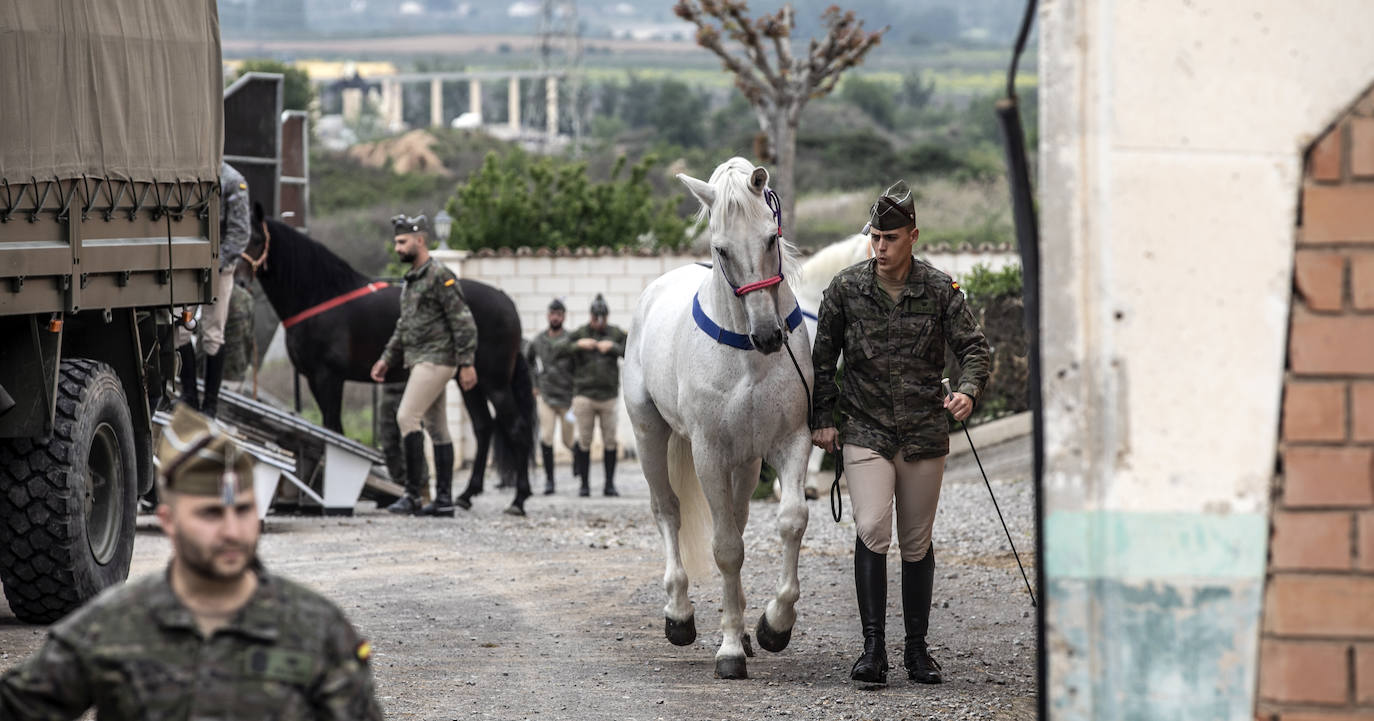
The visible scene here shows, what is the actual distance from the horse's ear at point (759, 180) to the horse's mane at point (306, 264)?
831 centimetres

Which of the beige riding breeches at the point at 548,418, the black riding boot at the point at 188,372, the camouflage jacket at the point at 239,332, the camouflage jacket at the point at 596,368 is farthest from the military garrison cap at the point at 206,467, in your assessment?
the beige riding breeches at the point at 548,418

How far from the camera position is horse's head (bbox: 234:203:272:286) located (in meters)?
13.9

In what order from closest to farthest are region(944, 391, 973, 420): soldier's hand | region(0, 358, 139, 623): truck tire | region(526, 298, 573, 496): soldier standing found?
region(944, 391, 973, 420): soldier's hand → region(0, 358, 139, 623): truck tire → region(526, 298, 573, 496): soldier standing

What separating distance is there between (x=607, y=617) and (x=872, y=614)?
7.03ft

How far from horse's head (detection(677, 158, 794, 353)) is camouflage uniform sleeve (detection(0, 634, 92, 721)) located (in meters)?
3.74

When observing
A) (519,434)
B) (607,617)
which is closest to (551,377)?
(519,434)

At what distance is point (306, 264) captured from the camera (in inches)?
563

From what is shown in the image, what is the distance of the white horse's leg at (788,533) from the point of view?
6523 millimetres

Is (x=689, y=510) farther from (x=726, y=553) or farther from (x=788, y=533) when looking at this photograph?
(x=788, y=533)

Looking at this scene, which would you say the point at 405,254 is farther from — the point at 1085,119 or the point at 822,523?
the point at 1085,119

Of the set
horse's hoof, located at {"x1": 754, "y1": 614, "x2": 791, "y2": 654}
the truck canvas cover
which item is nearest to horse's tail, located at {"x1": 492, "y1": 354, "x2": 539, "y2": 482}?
the truck canvas cover

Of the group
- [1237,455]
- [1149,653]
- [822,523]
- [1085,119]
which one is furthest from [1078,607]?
[822,523]

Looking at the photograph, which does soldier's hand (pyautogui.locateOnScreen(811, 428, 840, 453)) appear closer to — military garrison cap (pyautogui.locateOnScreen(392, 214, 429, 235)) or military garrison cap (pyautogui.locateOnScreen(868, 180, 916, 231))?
military garrison cap (pyautogui.locateOnScreen(868, 180, 916, 231))

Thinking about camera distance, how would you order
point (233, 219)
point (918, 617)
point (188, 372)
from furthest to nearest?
1. point (233, 219)
2. point (188, 372)
3. point (918, 617)
